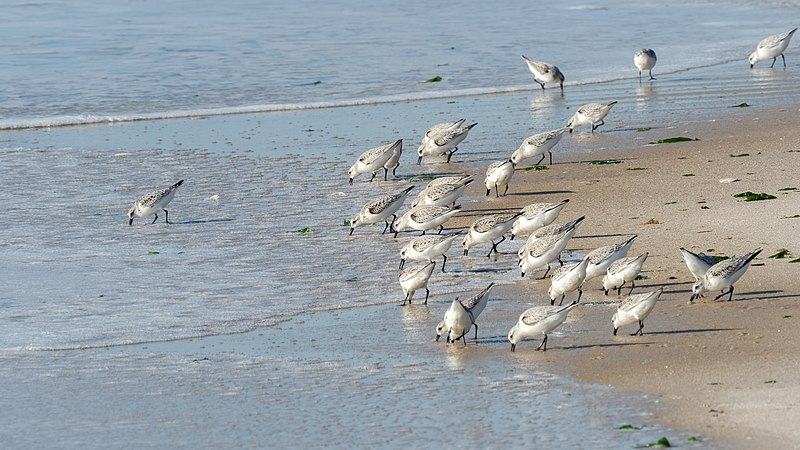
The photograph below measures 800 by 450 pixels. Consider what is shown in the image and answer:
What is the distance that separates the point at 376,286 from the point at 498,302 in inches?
45.4

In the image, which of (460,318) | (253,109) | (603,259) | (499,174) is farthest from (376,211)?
(253,109)

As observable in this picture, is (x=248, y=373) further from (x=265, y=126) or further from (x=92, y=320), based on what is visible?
(x=265, y=126)

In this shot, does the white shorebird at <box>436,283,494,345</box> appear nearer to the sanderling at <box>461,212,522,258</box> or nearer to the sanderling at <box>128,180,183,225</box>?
the sanderling at <box>461,212,522,258</box>

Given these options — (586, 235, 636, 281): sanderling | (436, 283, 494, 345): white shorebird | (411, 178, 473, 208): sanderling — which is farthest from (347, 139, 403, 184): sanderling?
(436, 283, 494, 345): white shorebird

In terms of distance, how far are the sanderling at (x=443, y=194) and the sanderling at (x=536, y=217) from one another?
115 centimetres

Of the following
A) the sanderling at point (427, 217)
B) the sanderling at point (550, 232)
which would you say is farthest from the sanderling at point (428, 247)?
the sanderling at point (427, 217)

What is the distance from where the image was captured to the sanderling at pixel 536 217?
11.3 metres

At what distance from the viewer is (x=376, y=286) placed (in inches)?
413

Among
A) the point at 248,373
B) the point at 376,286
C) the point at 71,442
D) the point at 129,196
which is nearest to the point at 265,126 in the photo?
the point at 129,196

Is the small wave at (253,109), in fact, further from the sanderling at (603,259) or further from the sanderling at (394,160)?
the sanderling at (603,259)

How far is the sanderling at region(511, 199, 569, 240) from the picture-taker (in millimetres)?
11328

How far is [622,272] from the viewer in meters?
9.52

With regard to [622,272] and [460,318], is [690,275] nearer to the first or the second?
[622,272]

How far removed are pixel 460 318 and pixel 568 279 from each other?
113 cm
